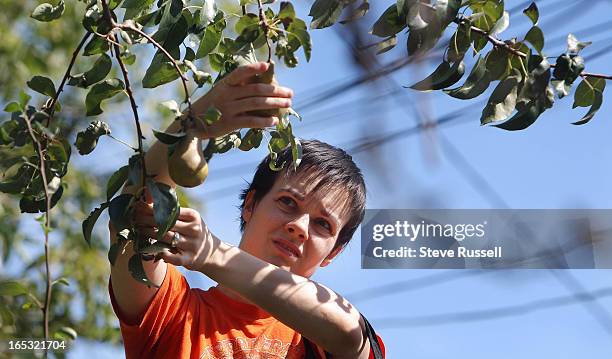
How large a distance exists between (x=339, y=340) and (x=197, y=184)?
33 cm

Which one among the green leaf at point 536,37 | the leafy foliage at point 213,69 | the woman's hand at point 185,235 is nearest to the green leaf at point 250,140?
the leafy foliage at point 213,69

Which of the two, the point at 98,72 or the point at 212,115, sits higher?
the point at 98,72

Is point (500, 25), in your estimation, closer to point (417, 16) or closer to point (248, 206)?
point (417, 16)

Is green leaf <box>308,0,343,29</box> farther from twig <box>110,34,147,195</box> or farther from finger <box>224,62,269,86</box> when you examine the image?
twig <box>110,34,147,195</box>

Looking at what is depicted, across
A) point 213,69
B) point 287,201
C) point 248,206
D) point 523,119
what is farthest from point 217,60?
point 248,206

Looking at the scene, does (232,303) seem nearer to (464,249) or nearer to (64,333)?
(64,333)

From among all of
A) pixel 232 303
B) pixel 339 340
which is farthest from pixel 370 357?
pixel 232 303

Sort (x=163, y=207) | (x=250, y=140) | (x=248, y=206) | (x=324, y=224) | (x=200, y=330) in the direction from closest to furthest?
(x=163, y=207) < (x=250, y=140) < (x=200, y=330) < (x=324, y=224) < (x=248, y=206)

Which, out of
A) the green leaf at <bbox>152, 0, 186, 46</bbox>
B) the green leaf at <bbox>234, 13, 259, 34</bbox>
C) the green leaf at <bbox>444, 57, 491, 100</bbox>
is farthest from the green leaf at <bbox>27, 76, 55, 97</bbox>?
the green leaf at <bbox>444, 57, 491, 100</bbox>

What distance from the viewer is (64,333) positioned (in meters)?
1.12

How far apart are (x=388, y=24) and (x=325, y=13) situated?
0.23ft

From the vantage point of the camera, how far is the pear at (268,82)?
106 centimetres

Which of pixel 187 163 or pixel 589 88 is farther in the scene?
pixel 589 88

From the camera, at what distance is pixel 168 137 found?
1.00 meters
